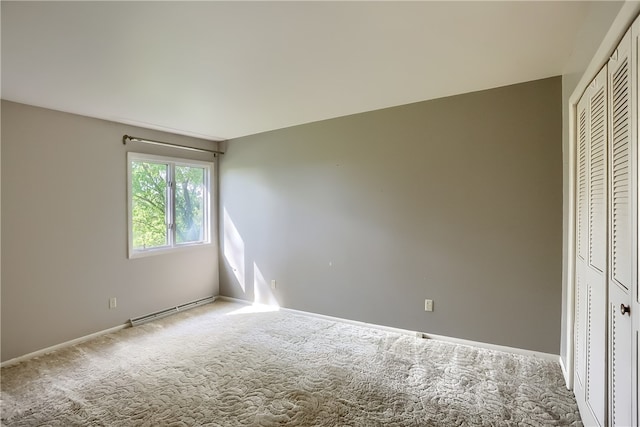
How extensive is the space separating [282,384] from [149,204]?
2829 millimetres

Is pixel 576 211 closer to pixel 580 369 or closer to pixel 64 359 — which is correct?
pixel 580 369

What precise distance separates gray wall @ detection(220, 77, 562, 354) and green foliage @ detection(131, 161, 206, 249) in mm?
845

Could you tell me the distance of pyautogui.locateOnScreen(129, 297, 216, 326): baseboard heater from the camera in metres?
3.71

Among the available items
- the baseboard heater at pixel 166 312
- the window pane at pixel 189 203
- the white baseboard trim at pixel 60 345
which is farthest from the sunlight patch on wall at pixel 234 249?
the white baseboard trim at pixel 60 345

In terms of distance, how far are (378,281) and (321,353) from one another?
996mm

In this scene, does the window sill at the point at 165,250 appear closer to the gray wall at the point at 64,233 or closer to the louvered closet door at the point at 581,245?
the gray wall at the point at 64,233

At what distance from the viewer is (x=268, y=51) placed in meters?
2.06

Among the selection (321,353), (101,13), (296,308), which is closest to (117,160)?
(101,13)

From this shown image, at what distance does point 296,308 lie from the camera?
13.3ft

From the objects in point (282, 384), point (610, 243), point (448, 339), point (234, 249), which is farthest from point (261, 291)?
point (610, 243)

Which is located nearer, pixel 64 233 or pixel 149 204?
pixel 64 233

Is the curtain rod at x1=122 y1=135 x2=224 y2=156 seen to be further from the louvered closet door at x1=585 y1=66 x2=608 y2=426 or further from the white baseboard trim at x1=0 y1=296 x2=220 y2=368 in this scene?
the louvered closet door at x1=585 y1=66 x2=608 y2=426

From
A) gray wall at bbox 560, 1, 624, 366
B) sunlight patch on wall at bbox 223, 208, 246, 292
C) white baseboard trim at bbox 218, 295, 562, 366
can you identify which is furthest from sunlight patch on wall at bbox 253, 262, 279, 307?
gray wall at bbox 560, 1, 624, 366

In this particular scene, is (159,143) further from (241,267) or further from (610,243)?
(610,243)
